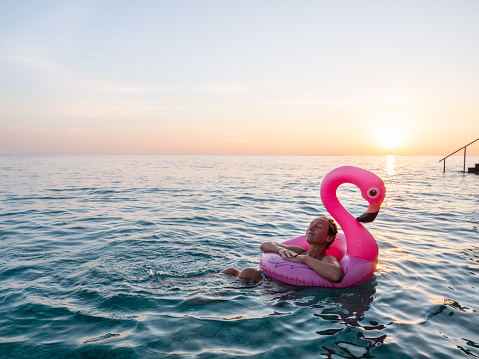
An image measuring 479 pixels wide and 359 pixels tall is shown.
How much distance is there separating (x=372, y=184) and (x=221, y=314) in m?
2.84

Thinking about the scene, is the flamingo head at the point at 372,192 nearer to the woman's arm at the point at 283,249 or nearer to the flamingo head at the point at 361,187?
the flamingo head at the point at 361,187

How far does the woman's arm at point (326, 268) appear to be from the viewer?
4.66 metres

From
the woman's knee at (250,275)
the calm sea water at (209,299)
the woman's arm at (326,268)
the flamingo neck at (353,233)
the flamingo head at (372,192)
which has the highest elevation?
the flamingo head at (372,192)

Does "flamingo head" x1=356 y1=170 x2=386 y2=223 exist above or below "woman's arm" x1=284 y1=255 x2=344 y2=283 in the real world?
above

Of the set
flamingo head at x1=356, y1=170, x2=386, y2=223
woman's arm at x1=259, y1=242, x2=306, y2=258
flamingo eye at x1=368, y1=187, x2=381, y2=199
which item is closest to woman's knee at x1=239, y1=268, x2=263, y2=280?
woman's arm at x1=259, y1=242, x2=306, y2=258

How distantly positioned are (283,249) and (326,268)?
0.82 meters

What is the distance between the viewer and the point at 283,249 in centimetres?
532

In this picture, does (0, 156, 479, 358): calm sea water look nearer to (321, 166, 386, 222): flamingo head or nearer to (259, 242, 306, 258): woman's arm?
(259, 242, 306, 258): woman's arm

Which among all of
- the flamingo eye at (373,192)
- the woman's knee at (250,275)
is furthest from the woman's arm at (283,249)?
the flamingo eye at (373,192)

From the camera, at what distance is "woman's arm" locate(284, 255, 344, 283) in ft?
15.3

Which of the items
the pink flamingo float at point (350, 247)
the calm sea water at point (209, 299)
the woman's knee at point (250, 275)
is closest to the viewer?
the calm sea water at point (209, 299)

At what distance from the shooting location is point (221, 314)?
13.4 ft

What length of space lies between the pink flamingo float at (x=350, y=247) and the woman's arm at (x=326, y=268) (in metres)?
0.09

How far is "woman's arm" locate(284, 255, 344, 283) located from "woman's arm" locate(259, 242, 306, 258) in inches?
11.2
